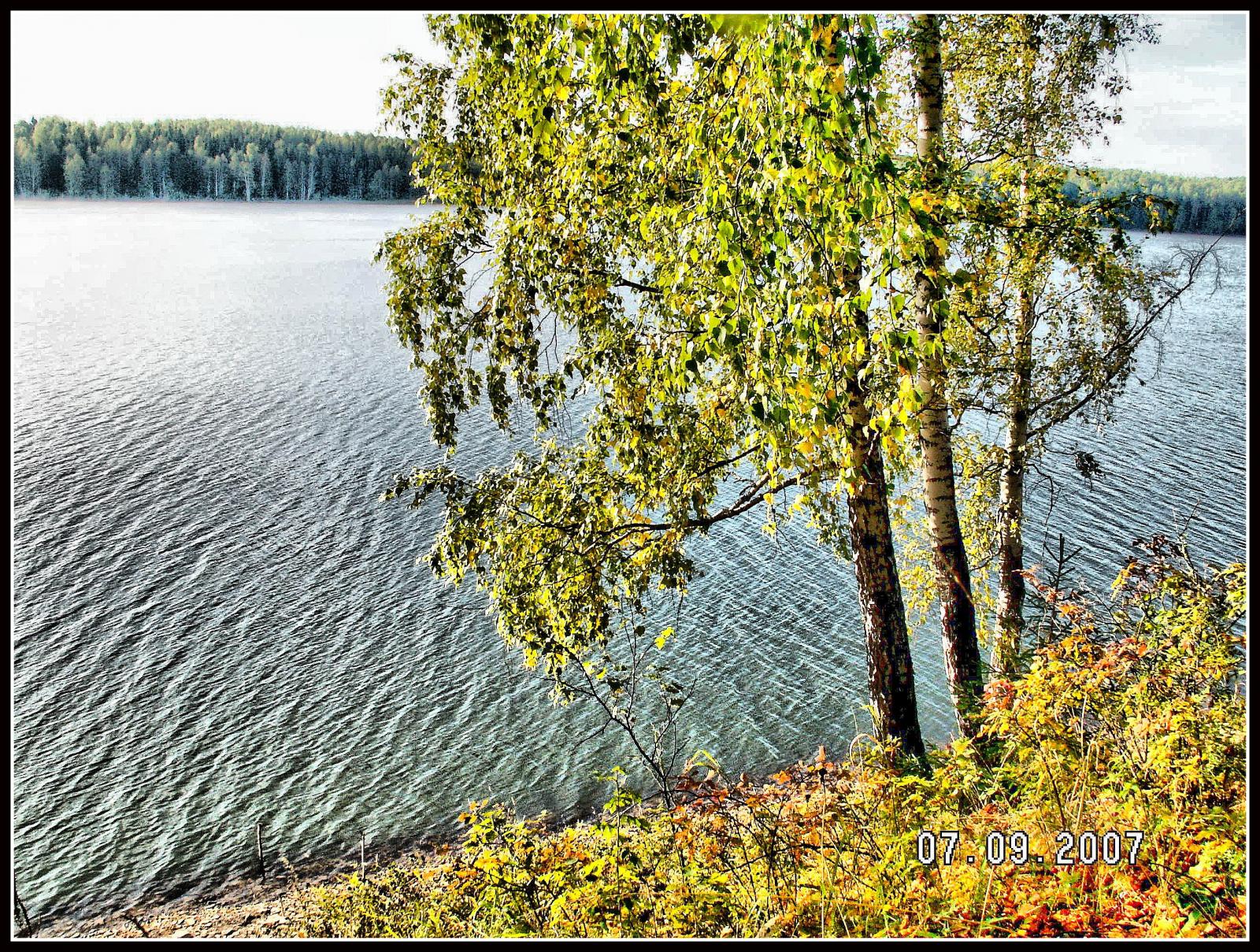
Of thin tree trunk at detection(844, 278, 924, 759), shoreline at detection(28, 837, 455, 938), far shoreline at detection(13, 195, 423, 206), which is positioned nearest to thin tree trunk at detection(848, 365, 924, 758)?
thin tree trunk at detection(844, 278, 924, 759)

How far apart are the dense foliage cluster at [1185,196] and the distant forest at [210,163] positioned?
64.7 ft

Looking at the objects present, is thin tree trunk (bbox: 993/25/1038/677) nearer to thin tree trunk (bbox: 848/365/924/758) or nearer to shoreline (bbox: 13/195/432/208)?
thin tree trunk (bbox: 848/365/924/758)

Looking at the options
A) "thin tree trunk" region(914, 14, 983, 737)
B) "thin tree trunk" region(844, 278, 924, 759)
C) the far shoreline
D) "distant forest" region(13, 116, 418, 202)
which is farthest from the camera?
the far shoreline

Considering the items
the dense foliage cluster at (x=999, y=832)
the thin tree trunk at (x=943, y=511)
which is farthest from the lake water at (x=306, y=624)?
the dense foliage cluster at (x=999, y=832)

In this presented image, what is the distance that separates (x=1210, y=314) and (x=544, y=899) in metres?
35.6

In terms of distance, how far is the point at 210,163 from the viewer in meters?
56.7

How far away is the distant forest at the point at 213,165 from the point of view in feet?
125

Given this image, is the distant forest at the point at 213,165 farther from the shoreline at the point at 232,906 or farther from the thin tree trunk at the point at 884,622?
the thin tree trunk at the point at 884,622

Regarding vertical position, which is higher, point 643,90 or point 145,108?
point 145,108

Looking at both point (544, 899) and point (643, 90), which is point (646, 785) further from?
point (643, 90)

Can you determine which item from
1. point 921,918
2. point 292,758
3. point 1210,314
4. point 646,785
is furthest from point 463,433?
point 1210,314

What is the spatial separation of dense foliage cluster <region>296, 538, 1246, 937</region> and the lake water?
6019 millimetres

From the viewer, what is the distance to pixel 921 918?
4125 mm

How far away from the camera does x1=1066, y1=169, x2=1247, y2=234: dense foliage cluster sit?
287 inches
